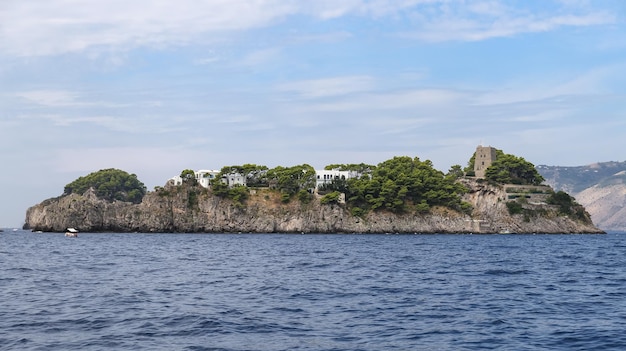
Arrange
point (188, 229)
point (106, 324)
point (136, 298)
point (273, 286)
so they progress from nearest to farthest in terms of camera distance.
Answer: point (106, 324), point (136, 298), point (273, 286), point (188, 229)

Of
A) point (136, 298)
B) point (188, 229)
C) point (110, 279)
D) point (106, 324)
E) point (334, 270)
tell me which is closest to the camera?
point (106, 324)

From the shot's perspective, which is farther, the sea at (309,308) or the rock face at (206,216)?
the rock face at (206,216)

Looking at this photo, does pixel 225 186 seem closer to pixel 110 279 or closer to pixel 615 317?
pixel 110 279

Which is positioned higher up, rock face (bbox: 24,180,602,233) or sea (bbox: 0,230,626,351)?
rock face (bbox: 24,180,602,233)

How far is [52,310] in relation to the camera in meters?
33.0

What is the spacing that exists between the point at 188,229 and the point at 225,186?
16.7 metres

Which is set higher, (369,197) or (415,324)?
(369,197)

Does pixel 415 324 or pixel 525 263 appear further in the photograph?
pixel 525 263

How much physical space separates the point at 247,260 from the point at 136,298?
1267 inches

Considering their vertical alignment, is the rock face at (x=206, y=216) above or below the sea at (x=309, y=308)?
above

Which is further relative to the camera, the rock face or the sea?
the rock face

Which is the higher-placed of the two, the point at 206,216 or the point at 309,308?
the point at 206,216

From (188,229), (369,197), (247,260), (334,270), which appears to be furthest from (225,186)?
(334,270)

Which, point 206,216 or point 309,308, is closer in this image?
point 309,308
